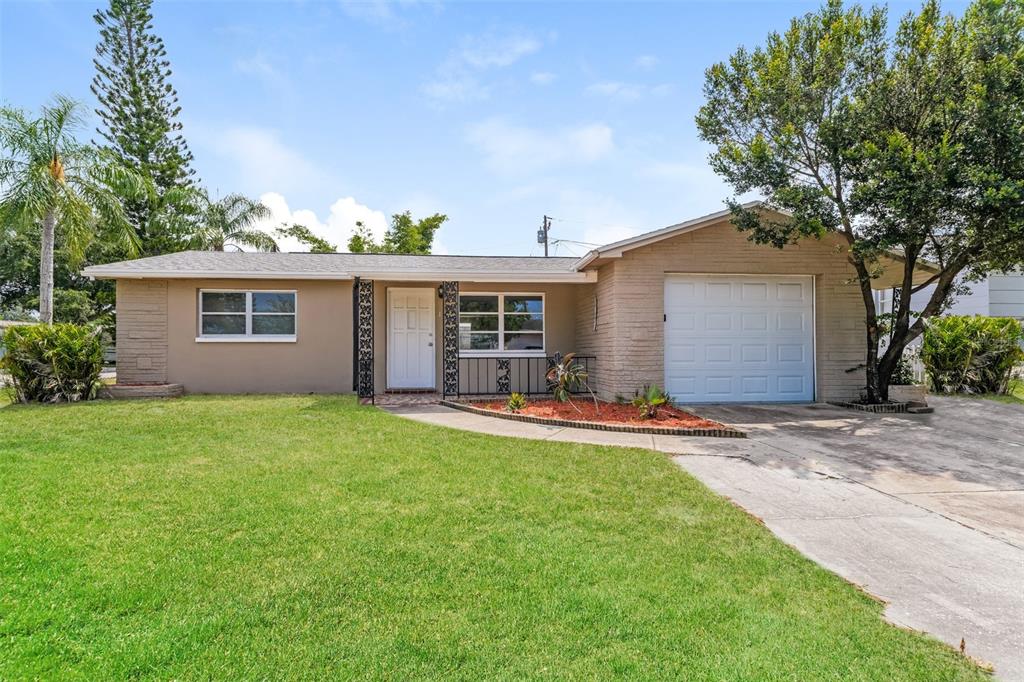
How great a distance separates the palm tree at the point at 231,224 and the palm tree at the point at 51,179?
9.35m

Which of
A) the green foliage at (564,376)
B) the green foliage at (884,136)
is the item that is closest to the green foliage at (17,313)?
the green foliage at (564,376)

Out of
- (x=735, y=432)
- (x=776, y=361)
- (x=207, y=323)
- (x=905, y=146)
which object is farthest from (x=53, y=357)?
(x=905, y=146)

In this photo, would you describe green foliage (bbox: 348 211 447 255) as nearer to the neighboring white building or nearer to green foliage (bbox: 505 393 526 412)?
green foliage (bbox: 505 393 526 412)

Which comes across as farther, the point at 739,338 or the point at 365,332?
the point at 365,332

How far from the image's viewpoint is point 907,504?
433 centimetres

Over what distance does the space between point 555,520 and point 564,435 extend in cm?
313

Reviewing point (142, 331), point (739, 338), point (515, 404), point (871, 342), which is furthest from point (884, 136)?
point (142, 331)

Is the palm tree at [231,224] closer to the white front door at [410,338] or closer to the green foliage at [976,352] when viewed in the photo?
the white front door at [410,338]

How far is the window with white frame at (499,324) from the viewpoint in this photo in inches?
469

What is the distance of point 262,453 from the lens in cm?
565

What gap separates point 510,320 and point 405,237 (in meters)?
19.2

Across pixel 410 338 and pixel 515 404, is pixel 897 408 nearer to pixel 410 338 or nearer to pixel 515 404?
pixel 515 404

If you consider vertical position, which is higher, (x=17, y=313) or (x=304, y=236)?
(x=304, y=236)

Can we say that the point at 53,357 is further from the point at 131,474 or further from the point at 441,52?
the point at 441,52
